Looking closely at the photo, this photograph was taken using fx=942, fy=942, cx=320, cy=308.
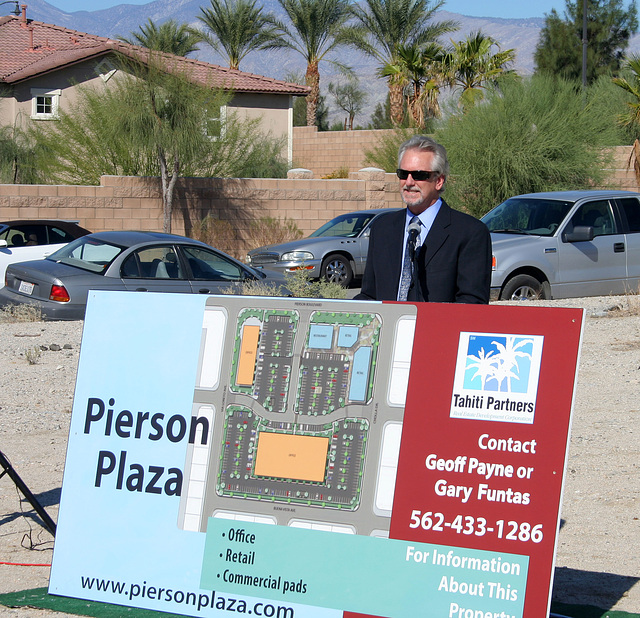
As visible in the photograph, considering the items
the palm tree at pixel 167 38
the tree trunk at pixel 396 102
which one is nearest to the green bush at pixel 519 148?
the palm tree at pixel 167 38

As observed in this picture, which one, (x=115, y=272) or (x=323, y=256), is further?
(x=323, y=256)

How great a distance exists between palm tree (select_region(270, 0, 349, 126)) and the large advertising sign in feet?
129

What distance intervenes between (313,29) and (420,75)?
7.12 meters

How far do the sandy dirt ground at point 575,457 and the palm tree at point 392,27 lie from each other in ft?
110

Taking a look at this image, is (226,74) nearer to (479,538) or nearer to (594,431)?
(594,431)

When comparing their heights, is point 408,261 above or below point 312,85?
below

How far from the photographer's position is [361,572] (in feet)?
11.1

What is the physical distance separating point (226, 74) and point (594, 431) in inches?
1172

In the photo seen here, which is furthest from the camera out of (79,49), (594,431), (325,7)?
(325,7)

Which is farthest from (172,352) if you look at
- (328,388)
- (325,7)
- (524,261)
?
(325,7)

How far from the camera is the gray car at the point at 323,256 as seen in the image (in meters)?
17.0

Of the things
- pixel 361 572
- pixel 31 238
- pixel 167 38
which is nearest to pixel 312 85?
pixel 167 38

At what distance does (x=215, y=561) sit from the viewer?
3598 millimetres

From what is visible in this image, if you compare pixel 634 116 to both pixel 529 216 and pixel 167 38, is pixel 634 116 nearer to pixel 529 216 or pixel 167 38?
pixel 167 38
